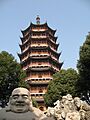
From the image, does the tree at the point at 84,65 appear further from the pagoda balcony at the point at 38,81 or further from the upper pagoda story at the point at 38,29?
the upper pagoda story at the point at 38,29

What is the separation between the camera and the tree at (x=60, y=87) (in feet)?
116

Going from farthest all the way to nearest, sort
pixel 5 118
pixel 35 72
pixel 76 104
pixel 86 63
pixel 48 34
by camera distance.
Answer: pixel 48 34 < pixel 35 72 < pixel 86 63 < pixel 76 104 < pixel 5 118

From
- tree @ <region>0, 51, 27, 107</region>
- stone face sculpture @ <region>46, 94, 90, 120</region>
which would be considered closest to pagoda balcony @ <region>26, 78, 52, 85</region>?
tree @ <region>0, 51, 27, 107</region>

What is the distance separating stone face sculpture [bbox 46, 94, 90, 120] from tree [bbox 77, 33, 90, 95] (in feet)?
14.7

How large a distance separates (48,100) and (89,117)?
15435 millimetres

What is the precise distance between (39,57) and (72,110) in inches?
889

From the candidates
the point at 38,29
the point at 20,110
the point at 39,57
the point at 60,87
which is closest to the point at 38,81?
the point at 39,57

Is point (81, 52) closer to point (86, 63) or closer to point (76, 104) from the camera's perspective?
point (86, 63)

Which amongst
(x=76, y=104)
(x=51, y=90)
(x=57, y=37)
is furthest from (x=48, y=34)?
(x=76, y=104)

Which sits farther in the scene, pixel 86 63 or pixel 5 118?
pixel 86 63

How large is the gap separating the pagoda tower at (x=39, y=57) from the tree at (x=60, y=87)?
5024 millimetres

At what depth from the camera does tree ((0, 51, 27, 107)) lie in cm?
3059

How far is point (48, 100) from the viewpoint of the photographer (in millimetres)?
35688

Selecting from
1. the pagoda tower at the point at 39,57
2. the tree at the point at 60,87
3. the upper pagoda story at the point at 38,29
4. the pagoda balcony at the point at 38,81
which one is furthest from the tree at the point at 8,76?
the upper pagoda story at the point at 38,29
